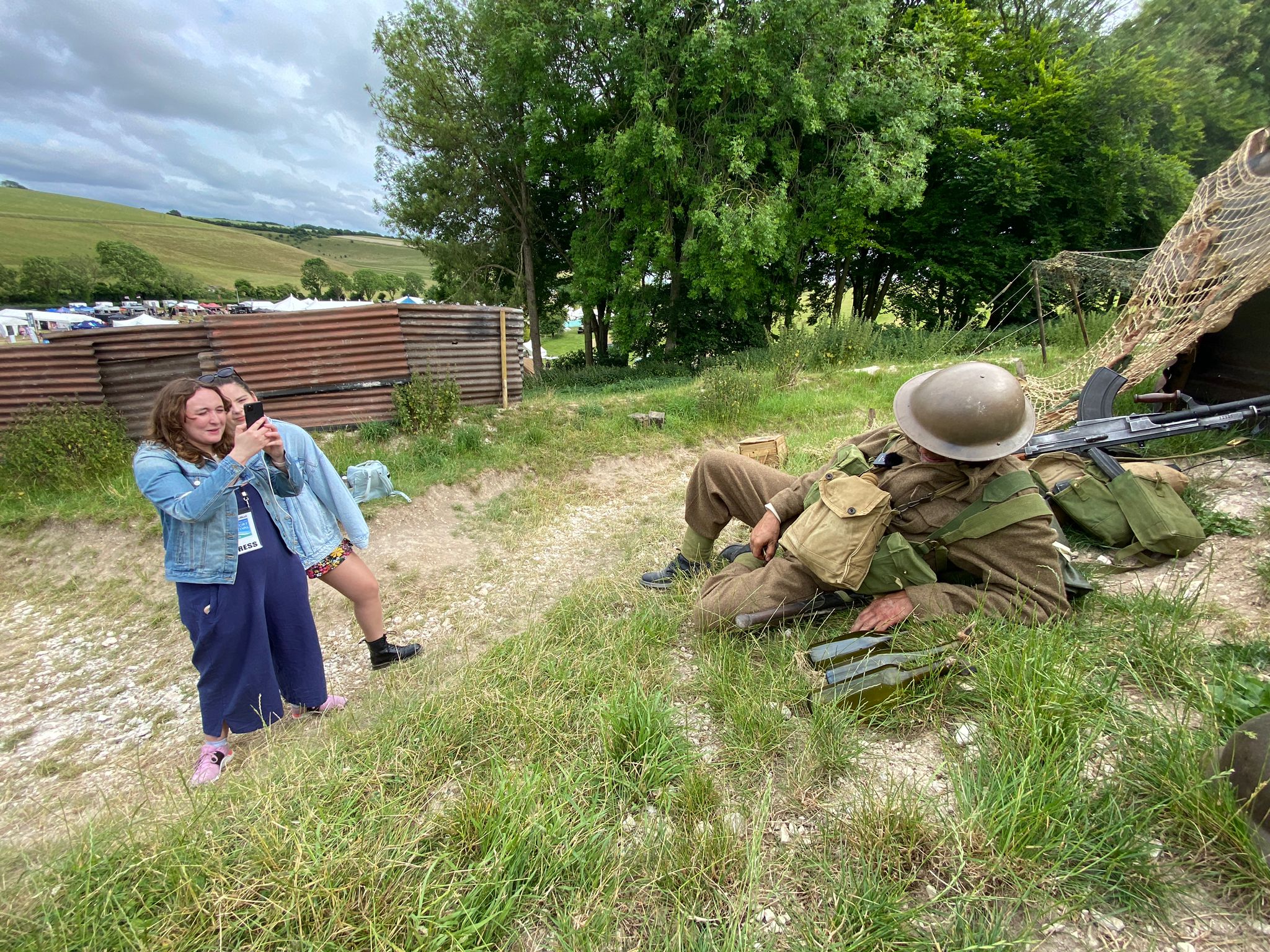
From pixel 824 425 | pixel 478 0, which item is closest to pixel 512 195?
pixel 478 0

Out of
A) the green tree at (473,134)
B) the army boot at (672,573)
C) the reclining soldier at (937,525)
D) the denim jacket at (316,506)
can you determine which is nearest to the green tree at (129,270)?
the green tree at (473,134)

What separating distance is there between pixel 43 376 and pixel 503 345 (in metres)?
5.56

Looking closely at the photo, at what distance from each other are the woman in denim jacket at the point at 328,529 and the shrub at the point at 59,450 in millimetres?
5275

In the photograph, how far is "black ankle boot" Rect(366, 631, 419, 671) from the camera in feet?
12.1

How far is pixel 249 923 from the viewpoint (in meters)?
1.37

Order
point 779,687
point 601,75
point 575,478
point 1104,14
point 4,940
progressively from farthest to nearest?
point 1104,14 → point 601,75 → point 575,478 → point 779,687 → point 4,940

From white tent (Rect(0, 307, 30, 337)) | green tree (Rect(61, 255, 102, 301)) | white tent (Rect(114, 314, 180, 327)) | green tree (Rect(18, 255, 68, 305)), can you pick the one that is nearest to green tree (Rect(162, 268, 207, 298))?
green tree (Rect(61, 255, 102, 301))

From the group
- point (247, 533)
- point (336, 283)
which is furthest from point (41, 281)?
point (247, 533)

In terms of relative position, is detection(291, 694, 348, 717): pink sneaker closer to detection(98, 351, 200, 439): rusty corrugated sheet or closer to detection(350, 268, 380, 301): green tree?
detection(98, 351, 200, 439): rusty corrugated sheet

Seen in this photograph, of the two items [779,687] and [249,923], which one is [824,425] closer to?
[779,687]

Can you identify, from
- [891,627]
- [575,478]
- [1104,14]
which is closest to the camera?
[891,627]

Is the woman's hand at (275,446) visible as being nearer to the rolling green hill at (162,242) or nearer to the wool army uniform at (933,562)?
the wool army uniform at (933,562)

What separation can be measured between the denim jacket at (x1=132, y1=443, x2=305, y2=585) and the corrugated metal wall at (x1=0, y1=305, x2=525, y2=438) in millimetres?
4689

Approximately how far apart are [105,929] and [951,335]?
17314 mm
